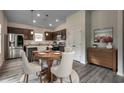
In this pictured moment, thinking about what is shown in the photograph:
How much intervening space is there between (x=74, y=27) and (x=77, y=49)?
1283 mm

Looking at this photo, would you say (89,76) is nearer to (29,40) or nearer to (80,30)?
(80,30)

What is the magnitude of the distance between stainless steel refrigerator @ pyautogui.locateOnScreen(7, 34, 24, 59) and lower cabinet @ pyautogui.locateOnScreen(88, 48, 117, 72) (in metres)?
4.51

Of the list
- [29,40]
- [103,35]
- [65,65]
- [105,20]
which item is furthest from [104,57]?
[29,40]

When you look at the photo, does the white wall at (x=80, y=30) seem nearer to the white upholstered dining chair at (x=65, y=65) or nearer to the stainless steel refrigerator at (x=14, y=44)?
the white upholstered dining chair at (x=65, y=65)

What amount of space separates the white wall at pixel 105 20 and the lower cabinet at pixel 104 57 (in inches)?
21.7

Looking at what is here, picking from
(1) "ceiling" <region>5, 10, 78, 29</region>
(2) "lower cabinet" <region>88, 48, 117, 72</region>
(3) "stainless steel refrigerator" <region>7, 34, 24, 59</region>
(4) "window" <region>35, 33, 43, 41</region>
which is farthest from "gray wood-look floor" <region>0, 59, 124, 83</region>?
(4) "window" <region>35, 33, 43, 41</region>

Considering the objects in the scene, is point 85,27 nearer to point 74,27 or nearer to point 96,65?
point 74,27

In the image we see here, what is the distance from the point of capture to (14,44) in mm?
6746

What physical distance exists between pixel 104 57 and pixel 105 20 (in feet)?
5.67

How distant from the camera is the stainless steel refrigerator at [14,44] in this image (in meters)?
6.55
